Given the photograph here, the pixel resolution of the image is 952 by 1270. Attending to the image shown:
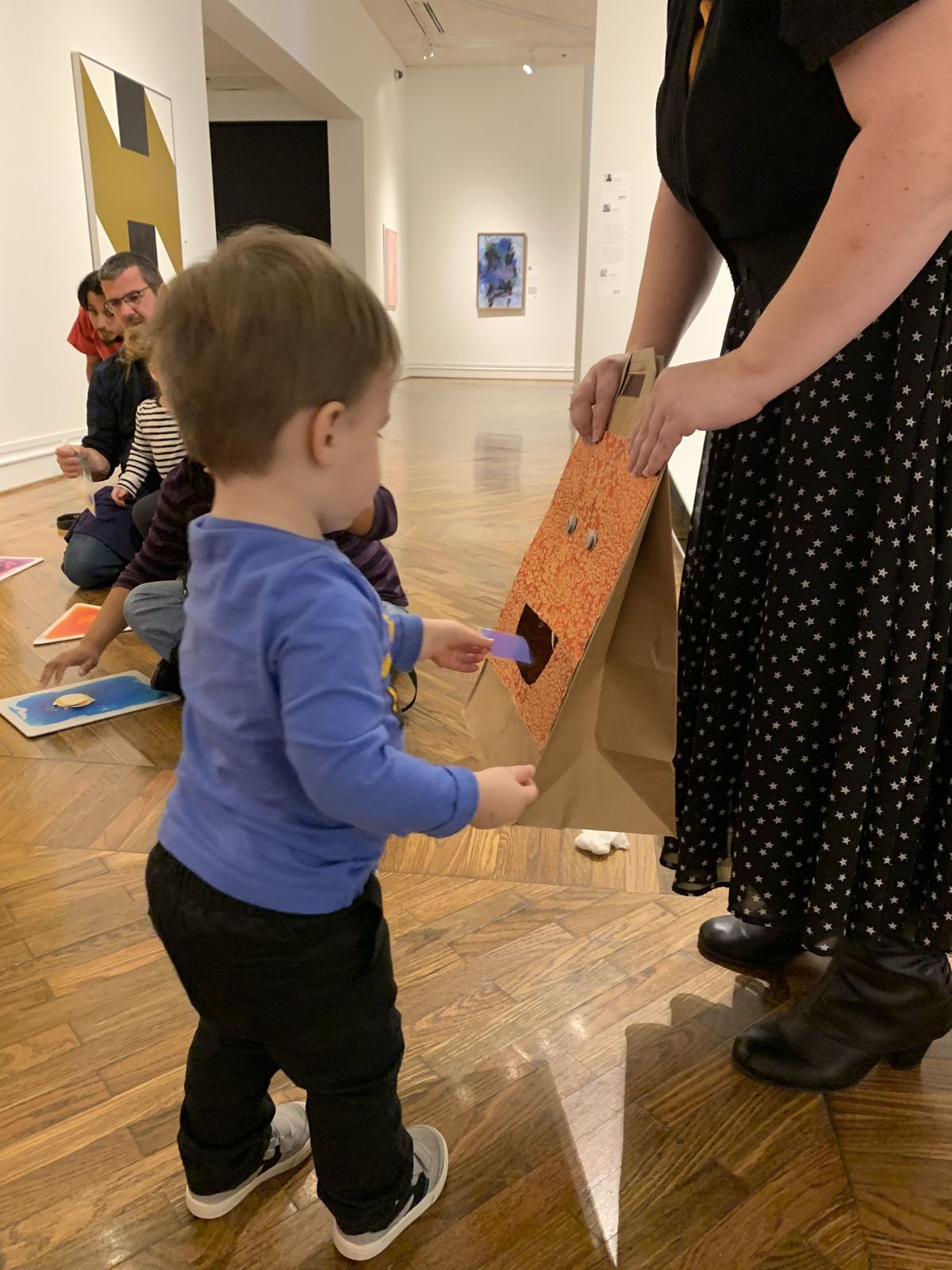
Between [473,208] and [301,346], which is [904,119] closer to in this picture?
[301,346]

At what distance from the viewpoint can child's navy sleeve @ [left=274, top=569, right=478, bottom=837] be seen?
583mm

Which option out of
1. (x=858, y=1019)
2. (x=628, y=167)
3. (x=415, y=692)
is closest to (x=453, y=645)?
(x=858, y=1019)

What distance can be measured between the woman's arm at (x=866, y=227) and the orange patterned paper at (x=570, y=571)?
89 mm

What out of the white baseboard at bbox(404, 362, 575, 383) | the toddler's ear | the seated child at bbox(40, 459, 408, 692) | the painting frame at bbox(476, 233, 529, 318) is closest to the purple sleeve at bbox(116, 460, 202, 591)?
the seated child at bbox(40, 459, 408, 692)

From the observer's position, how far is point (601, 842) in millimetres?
1426

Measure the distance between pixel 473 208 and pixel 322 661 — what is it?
11.1 meters

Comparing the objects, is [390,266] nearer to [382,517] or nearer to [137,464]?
[137,464]

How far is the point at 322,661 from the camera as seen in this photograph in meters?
0.58

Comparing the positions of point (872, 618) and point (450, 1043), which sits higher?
point (872, 618)

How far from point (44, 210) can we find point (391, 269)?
247 inches

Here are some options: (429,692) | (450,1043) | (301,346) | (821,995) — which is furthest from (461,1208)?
(429,692)

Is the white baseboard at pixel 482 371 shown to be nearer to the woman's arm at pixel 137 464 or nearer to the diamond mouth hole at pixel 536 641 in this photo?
the woman's arm at pixel 137 464

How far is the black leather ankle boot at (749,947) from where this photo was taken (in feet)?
3.87

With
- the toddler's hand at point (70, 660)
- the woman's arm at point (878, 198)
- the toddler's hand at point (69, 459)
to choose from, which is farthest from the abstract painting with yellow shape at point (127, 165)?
the woman's arm at point (878, 198)
